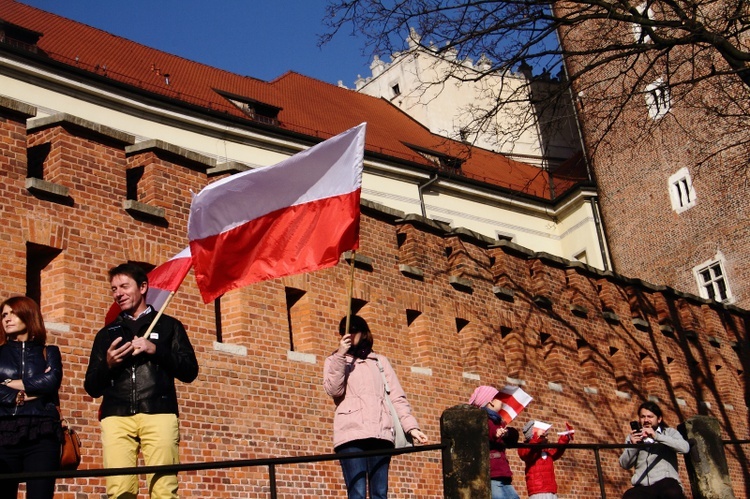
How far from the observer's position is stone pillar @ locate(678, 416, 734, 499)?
11.1 meters

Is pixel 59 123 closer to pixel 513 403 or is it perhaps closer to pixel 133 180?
pixel 133 180

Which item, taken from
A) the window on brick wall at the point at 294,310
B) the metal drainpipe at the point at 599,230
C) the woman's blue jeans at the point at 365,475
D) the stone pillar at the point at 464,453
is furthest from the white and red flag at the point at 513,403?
the metal drainpipe at the point at 599,230

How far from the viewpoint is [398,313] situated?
15.8 metres

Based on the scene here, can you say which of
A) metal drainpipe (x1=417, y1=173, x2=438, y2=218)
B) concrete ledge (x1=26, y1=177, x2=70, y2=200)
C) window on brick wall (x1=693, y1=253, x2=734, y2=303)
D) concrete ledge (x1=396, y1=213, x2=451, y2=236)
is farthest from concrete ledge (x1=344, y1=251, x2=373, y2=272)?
window on brick wall (x1=693, y1=253, x2=734, y2=303)

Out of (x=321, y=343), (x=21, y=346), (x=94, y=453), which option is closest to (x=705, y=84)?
(x=321, y=343)

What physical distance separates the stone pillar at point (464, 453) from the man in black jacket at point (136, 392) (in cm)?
224

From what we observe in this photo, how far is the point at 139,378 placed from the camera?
6.46 m

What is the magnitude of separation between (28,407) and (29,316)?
60cm

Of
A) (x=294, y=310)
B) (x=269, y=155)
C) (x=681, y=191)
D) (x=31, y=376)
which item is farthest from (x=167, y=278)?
(x=681, y=191)

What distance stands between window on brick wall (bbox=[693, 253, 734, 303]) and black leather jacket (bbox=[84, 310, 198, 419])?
2433cm

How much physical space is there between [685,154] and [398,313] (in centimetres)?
1702

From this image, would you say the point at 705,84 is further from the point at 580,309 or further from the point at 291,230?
the point at 291,230

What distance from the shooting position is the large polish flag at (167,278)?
27.5 ft

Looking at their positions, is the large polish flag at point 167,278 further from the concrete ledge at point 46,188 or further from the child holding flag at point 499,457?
the concrete ledge at point 46,188
